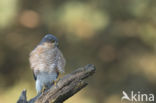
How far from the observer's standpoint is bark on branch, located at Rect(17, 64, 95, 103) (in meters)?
4.80

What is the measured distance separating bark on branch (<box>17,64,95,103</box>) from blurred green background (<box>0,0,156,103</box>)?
14.9 ft

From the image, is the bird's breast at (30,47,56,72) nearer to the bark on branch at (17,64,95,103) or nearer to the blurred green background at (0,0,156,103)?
the bark on branch at (17,64,95,103)

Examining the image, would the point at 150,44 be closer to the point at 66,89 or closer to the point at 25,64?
the point at 25,64

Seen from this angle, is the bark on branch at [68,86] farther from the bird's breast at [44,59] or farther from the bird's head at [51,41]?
the bird's head at [51,41]

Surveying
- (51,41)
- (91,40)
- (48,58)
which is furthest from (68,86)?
(91,40)

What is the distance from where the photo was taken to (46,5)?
10336 millimetres

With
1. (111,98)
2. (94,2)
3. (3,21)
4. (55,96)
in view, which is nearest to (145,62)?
(111,98)

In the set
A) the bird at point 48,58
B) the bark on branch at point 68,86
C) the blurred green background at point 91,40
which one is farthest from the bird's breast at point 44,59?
the blurred green background at point 91,40

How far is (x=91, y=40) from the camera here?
10.6 m

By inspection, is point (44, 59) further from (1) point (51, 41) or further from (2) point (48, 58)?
(1) point (51, 41)

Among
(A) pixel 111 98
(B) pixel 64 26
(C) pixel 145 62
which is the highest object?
(B) pixel 64 26

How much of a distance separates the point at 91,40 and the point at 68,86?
19.0 ft

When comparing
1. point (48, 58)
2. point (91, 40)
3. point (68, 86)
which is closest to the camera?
point (68, 86)

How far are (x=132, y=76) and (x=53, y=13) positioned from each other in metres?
2.45
